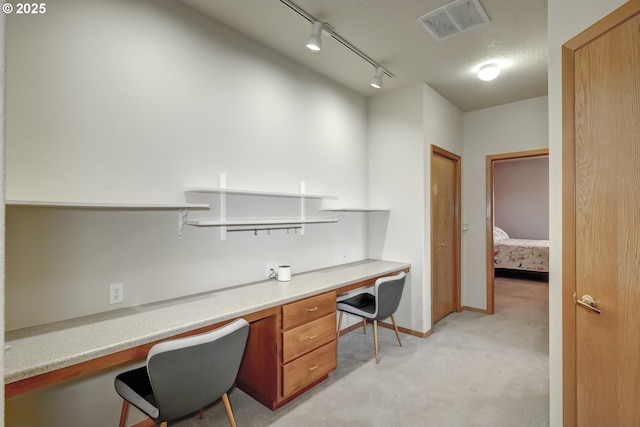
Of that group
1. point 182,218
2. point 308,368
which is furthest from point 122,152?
point 308,368

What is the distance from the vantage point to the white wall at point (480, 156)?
146 inches

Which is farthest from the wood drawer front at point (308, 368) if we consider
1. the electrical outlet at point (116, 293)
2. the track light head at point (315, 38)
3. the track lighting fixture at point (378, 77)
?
the track lighting fixture at point (378, 77)

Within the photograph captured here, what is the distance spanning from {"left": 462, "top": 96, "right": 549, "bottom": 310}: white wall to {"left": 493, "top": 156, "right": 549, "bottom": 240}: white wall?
3341mm

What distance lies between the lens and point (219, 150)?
2219mm

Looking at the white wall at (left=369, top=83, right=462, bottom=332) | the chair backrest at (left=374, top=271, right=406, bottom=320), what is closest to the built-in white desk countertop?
the chair backrest at (left=374, top=271, right=406, bottom=320)

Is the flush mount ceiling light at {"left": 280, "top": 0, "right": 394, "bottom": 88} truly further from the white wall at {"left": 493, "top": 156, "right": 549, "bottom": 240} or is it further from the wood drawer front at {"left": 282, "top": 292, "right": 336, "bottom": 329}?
the white wall at {"left": 493, "top": 156, "right": 549, "bottom": 240}

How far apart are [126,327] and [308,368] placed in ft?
3.98

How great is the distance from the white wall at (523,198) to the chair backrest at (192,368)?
6.98 metres

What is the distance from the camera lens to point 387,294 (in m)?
2.54

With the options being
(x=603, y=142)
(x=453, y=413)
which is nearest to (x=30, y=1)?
(x=603, y=142)

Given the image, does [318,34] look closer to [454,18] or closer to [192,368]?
[454,18]

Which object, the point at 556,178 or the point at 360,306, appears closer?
the point at 556,178

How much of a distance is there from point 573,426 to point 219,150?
8.61 ft

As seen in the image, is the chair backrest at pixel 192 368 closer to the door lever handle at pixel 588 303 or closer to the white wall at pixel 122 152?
the white wall at pixel 122 152
